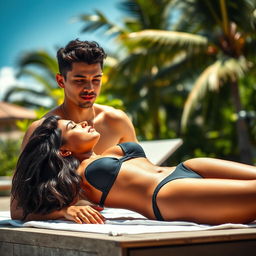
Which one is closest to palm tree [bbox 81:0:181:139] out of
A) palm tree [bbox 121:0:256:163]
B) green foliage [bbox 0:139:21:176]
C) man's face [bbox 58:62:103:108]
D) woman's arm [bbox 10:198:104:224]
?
palm tree [bbox 121:0:256:163]

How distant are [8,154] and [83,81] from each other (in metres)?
16.3

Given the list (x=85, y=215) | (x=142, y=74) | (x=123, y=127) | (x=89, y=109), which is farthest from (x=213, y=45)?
(x=85, y=215)

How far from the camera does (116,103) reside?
40.3ft

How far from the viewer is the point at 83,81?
13.0 feet

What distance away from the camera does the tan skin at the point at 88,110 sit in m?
3.94

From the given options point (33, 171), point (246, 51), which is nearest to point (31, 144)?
point (33, 171)

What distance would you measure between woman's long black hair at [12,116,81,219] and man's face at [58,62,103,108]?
43cm

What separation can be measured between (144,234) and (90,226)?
0.43 meters

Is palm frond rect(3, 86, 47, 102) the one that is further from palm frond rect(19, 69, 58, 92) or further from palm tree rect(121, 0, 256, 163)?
palm tree rect(121, 0, 256, 163)

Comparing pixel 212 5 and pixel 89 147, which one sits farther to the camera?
pixel 212 5

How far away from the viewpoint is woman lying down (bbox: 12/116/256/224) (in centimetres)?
299

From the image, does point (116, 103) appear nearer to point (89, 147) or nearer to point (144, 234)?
point (89, 147)

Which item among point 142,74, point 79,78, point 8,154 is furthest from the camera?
point 142,74

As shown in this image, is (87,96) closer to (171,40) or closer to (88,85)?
(88,85)
